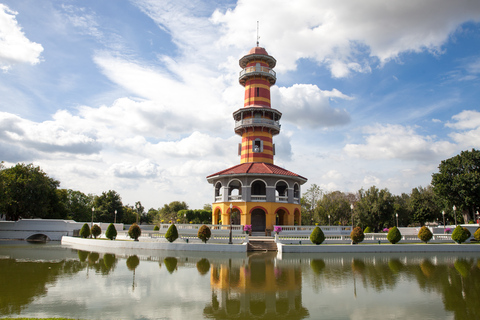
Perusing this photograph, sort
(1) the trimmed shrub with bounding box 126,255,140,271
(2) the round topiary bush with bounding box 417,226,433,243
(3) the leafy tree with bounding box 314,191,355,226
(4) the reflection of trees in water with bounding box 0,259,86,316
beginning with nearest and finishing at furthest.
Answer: (4) the reflection of trees in water with bounding box 0,259,86,316
(1) the trimmed shrub with bounding box 126,255,140,271
(2) the round topiary bush with bounding box 417,226,433,243
(3) the leafy tree with bounding box 314,191,355,226

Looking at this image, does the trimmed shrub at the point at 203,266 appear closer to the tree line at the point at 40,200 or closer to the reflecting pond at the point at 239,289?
the reflecting pond at the point at 239,289

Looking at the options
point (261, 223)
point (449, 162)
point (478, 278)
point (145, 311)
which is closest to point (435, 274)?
point (478, 278)

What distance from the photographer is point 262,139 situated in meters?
40.8

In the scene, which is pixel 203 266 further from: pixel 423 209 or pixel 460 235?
pixel 423 209

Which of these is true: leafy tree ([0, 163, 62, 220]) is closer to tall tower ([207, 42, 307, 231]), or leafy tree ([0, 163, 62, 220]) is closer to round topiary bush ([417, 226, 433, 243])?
tall tower ([207, 42, 307, 231])

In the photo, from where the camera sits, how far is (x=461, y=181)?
134ft

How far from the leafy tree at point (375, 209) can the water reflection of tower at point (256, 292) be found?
31.7m

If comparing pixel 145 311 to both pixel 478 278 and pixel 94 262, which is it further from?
pixel 478 278

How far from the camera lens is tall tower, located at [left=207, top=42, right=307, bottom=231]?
1426 inches

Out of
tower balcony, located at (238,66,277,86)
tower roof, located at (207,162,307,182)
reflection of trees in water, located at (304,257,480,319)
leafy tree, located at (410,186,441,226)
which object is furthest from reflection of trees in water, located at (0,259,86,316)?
leafy tree, located at (410,186,441,226)

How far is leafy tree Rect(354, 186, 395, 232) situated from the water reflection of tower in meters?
31.7

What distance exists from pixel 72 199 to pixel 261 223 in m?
44.8

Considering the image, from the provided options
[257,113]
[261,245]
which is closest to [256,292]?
[261,245]

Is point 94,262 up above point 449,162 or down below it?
below
